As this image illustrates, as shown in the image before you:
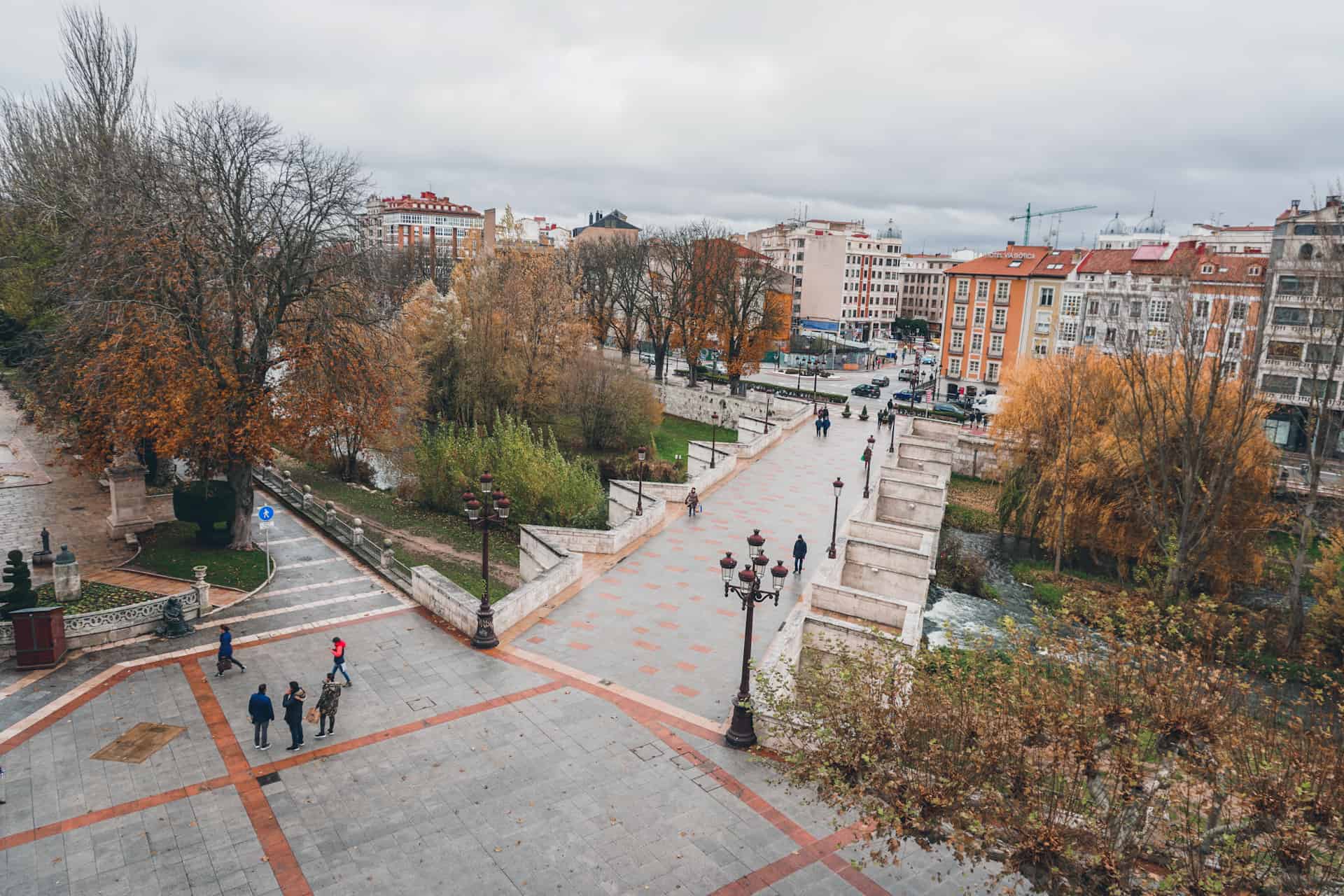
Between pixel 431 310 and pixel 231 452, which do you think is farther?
pixel 431 310

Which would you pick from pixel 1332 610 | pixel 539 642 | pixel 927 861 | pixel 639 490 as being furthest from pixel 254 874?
pixel 1332 610

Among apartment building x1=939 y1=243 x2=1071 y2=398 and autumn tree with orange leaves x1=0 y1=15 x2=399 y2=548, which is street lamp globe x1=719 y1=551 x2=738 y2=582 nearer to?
autumn tree with orange leaves x1=0 y1=15 x2=399 y2=548

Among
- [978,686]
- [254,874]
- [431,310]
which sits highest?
[431,310]

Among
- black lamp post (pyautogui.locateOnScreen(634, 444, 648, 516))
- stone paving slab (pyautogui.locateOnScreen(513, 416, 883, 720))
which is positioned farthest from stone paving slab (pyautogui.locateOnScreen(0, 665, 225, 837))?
black lamp post (pyautogui.locateOnScreen(634, 444, 648, 516))

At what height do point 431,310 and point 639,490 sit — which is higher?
point 431,310

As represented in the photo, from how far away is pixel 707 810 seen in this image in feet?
35.4

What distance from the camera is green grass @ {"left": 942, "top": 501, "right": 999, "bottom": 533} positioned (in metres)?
31.9

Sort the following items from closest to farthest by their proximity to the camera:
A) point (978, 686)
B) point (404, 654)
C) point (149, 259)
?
1. point (978, 686)
2. point (404, 654)
3. point (149, 259)

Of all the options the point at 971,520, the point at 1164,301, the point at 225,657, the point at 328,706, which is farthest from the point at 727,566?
the point at 1164,301

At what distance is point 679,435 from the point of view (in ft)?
154

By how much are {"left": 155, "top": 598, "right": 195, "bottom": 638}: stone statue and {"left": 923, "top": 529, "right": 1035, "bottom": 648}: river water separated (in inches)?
668

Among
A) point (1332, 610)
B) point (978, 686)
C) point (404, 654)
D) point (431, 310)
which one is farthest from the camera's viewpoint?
point (431, 310)

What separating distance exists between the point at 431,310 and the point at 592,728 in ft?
85.0

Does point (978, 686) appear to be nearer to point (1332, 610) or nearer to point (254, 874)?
point (254, 874)
